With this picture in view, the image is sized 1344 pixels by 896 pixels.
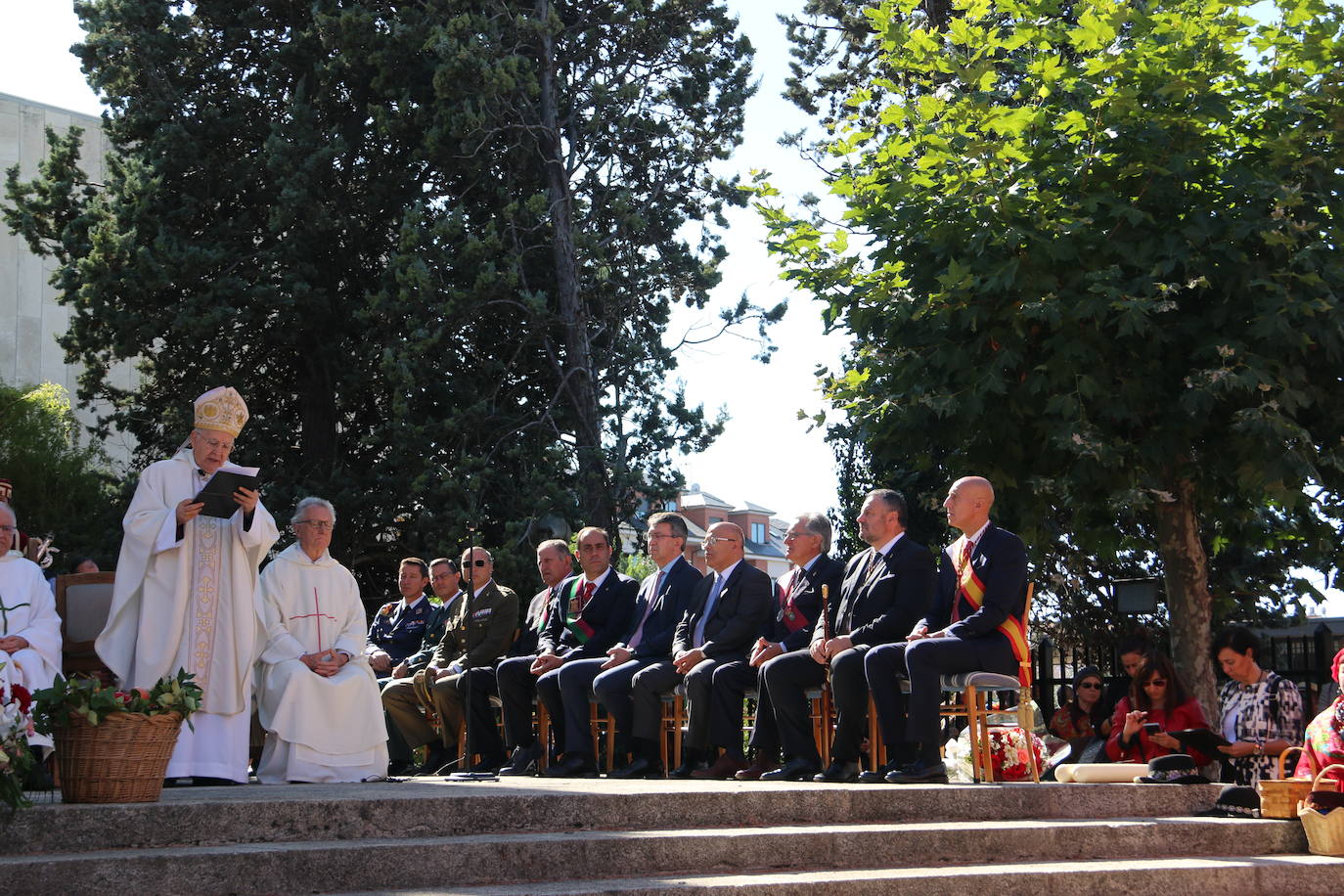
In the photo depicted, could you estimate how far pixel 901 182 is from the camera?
33.1 ft

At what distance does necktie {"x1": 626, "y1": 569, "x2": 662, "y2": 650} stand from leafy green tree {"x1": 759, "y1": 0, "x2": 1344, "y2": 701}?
194 centimetres

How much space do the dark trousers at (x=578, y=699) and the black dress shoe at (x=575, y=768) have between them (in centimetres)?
4

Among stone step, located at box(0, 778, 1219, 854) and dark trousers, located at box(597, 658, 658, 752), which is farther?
dark trousers, located at box(597, 658, 658, 752)

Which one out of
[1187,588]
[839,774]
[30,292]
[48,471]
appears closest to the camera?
[839,774]

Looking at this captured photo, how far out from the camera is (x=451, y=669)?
36.1 feet

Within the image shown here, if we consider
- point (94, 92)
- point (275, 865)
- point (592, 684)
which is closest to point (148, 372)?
point (94, 92)

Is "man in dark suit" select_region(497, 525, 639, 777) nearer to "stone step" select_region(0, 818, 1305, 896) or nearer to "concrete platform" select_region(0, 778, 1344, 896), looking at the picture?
"concrete platform" select_region(0, 778, 1344, 896)

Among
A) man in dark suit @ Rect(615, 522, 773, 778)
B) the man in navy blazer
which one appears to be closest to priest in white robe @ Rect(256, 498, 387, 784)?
the man in navy blazer

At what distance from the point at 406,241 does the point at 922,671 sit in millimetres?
13058

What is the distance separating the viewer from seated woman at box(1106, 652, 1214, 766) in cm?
869

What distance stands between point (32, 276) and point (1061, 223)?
87.8 ft

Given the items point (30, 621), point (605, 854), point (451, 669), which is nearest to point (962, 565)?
point (605, 854)

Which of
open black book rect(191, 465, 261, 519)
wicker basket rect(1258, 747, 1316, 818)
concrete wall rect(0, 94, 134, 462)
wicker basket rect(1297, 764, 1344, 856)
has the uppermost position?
concrete wall rect(0, 94, 134, 462)

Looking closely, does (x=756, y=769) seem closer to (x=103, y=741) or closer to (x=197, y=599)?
(x=197, y=599)
